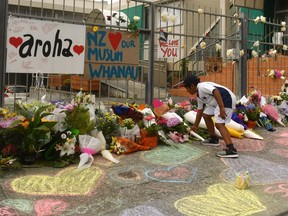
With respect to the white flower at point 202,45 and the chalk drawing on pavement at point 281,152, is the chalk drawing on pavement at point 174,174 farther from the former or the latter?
the white flower at point 202,45

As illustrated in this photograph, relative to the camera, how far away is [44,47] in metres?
5.00

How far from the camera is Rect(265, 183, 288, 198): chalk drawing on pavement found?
12.5ft

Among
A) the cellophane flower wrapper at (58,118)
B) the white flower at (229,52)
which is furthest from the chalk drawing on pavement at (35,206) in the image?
the white flower at (229,52)

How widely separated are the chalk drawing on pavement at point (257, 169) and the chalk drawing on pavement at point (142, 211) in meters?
1.30

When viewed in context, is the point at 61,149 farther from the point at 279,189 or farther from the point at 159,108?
the point at 279,189

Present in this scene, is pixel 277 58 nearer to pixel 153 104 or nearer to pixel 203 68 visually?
pixel 203 68

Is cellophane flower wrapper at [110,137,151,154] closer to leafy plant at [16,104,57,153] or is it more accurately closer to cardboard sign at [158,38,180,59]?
leafy plant at [16,104,57,153]

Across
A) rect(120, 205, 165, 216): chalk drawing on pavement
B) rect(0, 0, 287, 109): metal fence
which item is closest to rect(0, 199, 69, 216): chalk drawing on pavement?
rect(120, 205, 165, 216): chalk drawing on pavement

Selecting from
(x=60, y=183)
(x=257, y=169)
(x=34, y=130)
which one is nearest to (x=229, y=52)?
(x=257, y=169)

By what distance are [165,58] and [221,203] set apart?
3.68m

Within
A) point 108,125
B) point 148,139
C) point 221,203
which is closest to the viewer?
point 221,203

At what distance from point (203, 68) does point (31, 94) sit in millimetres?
4130

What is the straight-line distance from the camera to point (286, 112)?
816 centimetres

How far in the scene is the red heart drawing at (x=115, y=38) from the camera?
18.6ft
